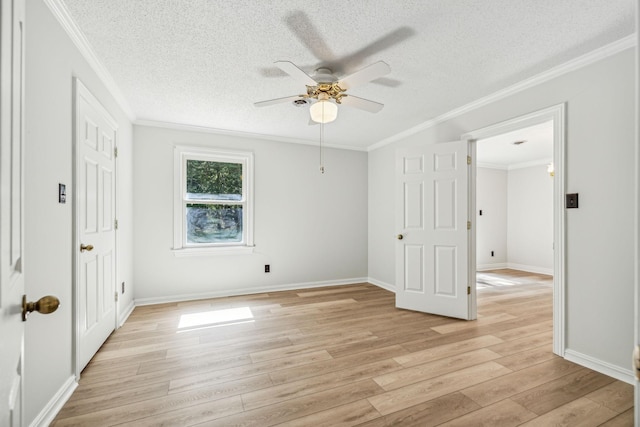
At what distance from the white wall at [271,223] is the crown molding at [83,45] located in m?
1.04

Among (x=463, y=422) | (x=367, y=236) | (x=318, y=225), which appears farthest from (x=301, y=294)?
(x=463, y=422)

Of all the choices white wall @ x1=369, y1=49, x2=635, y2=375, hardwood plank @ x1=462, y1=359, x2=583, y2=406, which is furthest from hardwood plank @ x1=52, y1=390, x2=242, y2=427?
white wall @ x1=369, y1=49, x2=635, y2=375

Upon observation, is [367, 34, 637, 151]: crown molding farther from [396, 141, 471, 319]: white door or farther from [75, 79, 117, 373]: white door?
[75, 79, 117, 373]: white door

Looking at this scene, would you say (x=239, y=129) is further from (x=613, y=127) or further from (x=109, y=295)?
(x=613, y=127)

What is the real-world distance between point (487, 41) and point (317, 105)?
1.31 metres

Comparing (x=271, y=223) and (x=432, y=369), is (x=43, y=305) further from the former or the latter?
(x=271, y=223)

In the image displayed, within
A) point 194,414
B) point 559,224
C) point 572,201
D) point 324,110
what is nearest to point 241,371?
point 194,414

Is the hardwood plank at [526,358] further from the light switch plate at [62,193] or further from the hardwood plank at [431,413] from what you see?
the light switch plate at [62,193]

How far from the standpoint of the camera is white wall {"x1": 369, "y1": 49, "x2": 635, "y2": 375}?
6.63 feet

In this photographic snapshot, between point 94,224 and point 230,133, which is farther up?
point 230,133

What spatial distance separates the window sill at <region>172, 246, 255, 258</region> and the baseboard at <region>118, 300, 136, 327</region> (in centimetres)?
77

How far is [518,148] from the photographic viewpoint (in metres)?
5.24

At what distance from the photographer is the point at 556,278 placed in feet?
Result: 7.88

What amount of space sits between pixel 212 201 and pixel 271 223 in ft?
3.03
